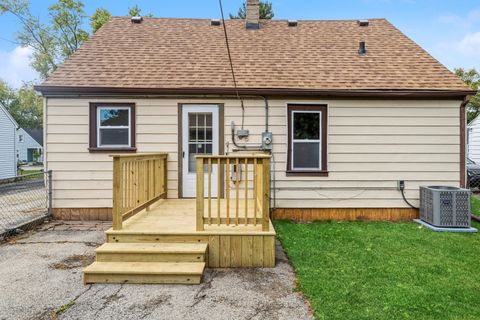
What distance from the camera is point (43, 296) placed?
116 inches

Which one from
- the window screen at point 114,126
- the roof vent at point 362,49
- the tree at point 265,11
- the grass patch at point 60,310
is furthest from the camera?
the tree at point 265,11

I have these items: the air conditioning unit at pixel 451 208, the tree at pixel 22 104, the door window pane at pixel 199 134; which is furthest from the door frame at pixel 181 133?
the tree at pixel 22 104

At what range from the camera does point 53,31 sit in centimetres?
1902

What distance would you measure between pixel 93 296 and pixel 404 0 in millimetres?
16185

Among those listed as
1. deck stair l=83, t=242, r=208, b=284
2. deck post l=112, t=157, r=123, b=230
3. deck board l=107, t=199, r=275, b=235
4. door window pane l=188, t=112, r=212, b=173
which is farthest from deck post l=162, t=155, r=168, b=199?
deck stair l=83, t=242, r=208, b=284

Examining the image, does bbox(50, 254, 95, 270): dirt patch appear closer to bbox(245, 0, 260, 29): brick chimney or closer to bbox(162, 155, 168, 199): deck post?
bbox(162, 155, 168, 199): deck post

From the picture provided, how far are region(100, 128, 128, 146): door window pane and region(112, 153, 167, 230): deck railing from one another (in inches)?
38.2

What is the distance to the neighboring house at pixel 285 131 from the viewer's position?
604cm

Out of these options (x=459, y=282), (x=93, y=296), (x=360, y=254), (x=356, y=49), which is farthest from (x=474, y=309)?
(x=356, y=49)

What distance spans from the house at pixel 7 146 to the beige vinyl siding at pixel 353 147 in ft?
40.8

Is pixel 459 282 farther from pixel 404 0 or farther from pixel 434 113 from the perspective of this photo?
pixel 404 0

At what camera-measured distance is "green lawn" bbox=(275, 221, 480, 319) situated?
2.68m

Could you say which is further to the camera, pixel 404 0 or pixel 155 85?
pixel 404 0

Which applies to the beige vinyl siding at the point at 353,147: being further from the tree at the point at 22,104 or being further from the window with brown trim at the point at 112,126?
the tree at the point at 22,104
